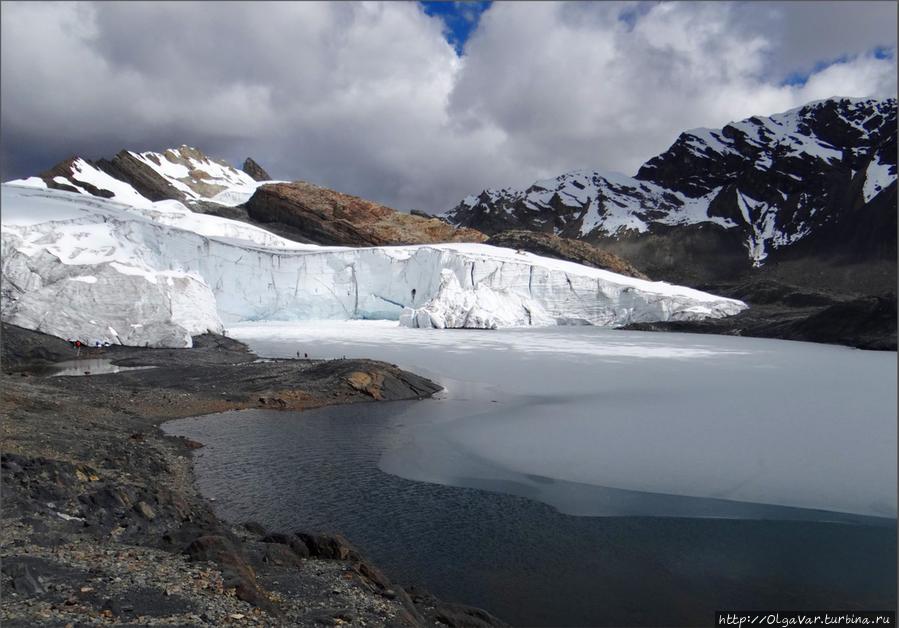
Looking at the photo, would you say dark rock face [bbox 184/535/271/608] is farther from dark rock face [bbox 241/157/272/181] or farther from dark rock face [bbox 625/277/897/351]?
dark rock face [bbox 241/157/272/181]

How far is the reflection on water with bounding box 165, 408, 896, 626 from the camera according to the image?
439cm

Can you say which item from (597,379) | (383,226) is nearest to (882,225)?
(383,226)

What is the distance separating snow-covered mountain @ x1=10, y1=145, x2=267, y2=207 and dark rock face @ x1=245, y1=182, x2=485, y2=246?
785 centimetres

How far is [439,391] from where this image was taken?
12430mm

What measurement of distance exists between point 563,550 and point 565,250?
1506 inches

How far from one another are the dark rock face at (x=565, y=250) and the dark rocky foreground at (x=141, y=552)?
3505 cm

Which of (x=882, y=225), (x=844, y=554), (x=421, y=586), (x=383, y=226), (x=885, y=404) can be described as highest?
(x=882, y=225)

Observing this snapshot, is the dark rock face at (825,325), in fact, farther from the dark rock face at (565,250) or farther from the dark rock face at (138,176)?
the dark rock face at (138,176)

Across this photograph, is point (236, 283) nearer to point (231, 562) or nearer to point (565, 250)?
point (565, 250)

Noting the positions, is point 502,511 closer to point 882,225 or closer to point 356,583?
point 356,583

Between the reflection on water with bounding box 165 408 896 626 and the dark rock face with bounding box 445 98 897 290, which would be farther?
the dark rock face with bounding box 445 98 897 290

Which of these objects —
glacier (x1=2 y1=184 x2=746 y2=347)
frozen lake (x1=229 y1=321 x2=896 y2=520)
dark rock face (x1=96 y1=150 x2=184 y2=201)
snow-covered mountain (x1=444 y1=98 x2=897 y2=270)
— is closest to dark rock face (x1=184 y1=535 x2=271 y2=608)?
frozen lake (x1=229 y1=321 x2=896 y2=520)

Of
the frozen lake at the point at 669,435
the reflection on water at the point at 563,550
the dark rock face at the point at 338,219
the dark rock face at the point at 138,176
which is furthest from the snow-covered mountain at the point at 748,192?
the reflection on water at the point at 563,550

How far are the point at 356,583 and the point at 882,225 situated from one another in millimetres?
67190
